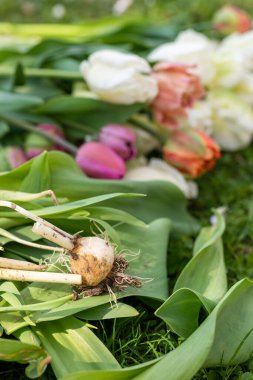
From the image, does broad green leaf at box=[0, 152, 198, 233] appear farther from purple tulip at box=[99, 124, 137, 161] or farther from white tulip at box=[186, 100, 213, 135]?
white tulip at box=[186, 100, 213, 135]

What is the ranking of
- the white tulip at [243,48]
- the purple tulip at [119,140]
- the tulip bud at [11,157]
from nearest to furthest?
the tulip bud at [11,157] < the purple tulip at [119,140] < the white tulip at [243,48]

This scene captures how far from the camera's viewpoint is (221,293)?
4.12 feet

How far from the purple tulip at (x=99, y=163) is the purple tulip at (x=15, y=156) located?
5.9 inches

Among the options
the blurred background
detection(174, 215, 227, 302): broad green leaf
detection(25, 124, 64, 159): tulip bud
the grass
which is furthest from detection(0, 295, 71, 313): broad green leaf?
the blurred background

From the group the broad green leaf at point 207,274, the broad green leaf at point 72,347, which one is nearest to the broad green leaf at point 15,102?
the broad green leaf at point 207,274

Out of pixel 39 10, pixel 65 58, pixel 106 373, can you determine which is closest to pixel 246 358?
pixel 106 373

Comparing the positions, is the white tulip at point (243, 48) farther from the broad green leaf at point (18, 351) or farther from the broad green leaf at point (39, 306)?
the broad green leaf at point (18, 351)

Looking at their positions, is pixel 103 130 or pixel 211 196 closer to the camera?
pixel 103 130

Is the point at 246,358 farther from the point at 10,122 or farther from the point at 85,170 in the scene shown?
the point at 10,122

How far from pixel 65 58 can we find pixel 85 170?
1.73 ft

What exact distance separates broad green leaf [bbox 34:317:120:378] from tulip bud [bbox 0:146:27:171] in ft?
1.94

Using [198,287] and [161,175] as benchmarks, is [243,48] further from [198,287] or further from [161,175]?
[198,287]

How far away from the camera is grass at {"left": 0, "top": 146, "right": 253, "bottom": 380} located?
1.18 metres

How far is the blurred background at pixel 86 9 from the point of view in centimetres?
319
